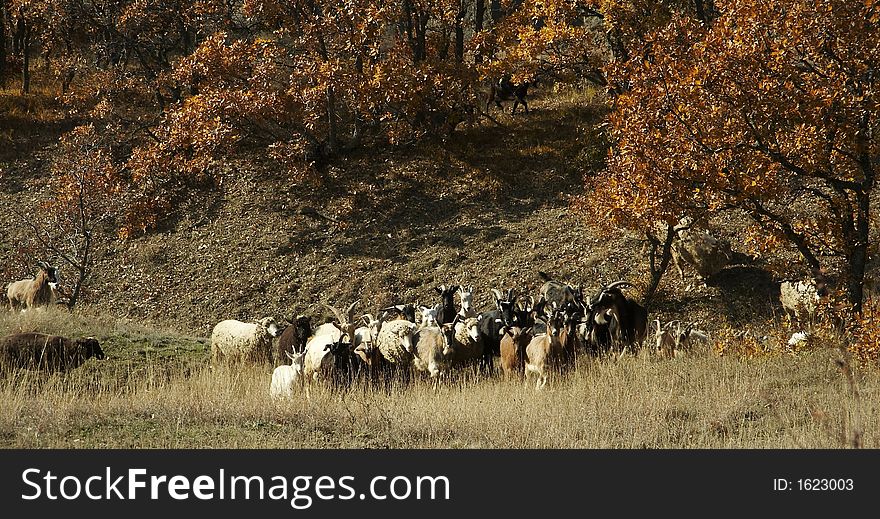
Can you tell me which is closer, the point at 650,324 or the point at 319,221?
the point at 650,324

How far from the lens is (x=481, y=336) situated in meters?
15.3

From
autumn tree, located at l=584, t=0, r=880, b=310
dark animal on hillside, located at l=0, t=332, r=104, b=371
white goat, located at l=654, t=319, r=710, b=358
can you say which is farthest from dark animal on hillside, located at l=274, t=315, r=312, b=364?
autumn tree, located at l=584, t=0, r=880, b=310

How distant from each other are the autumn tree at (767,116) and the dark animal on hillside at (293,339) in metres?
6.34

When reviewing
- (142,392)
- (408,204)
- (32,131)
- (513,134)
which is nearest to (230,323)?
(142,392)

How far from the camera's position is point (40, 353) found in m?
13.6

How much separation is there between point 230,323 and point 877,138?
1147cm

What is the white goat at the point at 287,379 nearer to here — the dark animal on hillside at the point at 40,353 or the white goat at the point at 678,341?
the dark animal on hillside at the point at 40,353

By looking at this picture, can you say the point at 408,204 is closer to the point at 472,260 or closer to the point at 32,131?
the point at 472,260

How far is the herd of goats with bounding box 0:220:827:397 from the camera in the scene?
534 inches

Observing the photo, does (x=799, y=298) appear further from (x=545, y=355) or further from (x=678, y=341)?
(x=545, y=355)

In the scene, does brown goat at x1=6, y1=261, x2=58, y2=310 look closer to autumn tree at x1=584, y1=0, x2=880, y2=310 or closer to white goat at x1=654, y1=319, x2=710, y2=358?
white goat at x1=654, y1=319, x2=710, y2=358

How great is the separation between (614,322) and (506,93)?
58.5 feet

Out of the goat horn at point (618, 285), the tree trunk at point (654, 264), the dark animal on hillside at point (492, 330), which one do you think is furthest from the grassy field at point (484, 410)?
the tree trunk at point (654, 264)

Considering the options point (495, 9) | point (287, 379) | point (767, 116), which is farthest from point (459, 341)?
point (495, 9)
